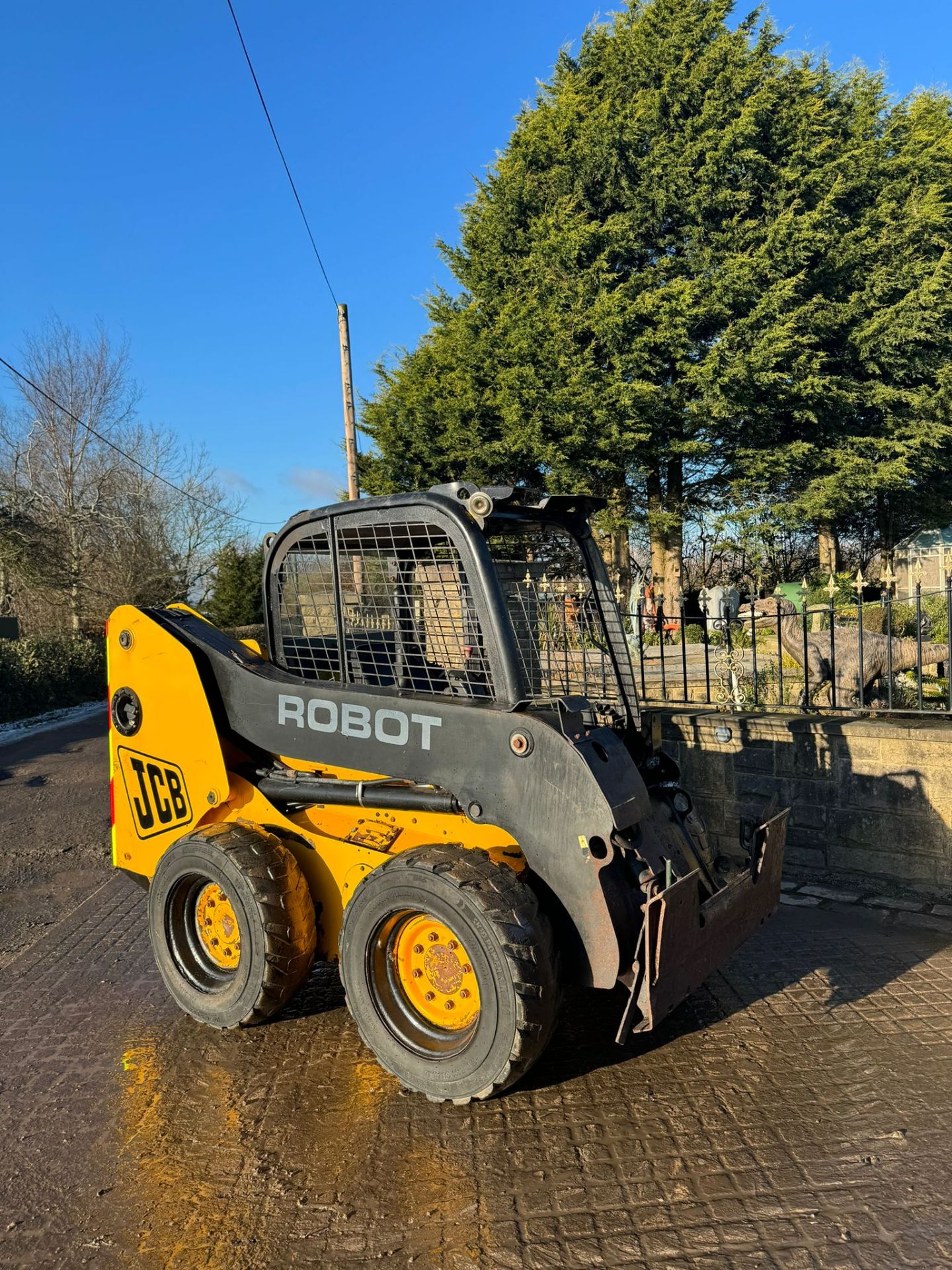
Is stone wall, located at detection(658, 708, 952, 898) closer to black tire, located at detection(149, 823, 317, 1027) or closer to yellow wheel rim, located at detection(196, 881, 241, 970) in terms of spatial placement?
black tire, located at detection(149, 823, 317, 1027)

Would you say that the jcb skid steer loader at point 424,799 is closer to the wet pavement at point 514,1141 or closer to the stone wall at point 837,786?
the wet pavement at point 514,1141

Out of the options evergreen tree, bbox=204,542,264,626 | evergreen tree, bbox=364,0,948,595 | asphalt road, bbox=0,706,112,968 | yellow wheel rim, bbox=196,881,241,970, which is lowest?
asphalt road, bbox=0,706,112,968

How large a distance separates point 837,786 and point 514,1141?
3.68m

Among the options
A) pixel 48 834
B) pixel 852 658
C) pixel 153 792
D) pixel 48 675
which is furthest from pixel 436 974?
pixel 48 675

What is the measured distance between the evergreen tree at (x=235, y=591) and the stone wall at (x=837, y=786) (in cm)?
2219

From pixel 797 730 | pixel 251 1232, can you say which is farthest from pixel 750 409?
pixel 251 1232

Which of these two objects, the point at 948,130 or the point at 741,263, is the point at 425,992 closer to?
the point at 741,263

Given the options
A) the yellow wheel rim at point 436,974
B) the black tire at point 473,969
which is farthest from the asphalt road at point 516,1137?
the yellow wheel rim at point 436,974

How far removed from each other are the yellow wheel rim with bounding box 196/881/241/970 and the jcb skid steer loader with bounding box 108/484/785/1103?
13mm

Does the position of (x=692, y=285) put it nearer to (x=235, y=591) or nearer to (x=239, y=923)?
(x=235, y=591)

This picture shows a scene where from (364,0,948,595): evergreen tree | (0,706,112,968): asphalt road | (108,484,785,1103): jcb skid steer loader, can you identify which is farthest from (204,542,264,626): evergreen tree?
(108,484,785,1103): jcb skid steer loader

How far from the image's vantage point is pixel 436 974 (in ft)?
11.2

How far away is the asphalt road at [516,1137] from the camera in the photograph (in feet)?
8.47

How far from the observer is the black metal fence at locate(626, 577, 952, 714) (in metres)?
6.32
